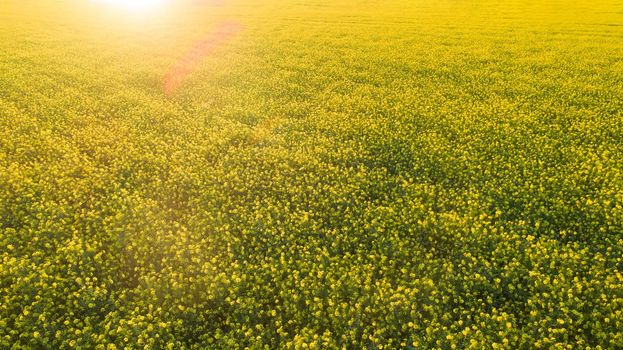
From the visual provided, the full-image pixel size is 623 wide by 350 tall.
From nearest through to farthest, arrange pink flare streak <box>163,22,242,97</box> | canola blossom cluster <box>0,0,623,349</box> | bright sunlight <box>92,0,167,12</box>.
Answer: canola blossom cluster <box>0,0,623,349</box>, pink flare streak <box>163,22,242,97</box>, bright sunlight <box>92,0,167,12</box>

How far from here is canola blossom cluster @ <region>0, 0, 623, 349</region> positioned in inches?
311

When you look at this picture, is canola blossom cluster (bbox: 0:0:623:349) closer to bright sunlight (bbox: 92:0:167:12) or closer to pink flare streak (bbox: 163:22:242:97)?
pink flare streak (bbox: 163:22:242:97)

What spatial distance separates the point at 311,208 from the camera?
10781mm

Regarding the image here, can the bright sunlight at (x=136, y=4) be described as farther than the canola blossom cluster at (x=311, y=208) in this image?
Yes

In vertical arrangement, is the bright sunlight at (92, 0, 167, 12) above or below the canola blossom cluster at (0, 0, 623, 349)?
above

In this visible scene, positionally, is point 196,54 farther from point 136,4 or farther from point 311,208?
point 136,4

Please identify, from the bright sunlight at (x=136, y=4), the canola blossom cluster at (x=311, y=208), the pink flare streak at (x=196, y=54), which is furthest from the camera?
the bright sunlight at (x=136, y=4)

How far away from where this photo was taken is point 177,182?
11.7 meters

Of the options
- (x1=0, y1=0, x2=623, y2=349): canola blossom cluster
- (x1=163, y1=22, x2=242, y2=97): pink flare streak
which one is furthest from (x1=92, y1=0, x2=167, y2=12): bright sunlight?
(x1=0, y1=0, x2=623, y2=349): canola blossom cluster

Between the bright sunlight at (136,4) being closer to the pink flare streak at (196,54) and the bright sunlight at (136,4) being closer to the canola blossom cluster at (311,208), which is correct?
the pink flare streak at (196,54)

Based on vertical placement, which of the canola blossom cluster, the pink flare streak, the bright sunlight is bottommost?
the canola blossom cluster

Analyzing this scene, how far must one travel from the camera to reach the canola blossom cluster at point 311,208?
7.90 metres

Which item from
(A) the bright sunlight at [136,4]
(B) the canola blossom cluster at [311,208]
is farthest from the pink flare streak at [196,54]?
(A) the bright sunlight at [136,4]

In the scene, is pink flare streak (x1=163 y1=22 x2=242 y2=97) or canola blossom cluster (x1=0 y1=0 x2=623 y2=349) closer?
canola blossom cluster (x1=0 y1=0 x2=623 y2=349)
